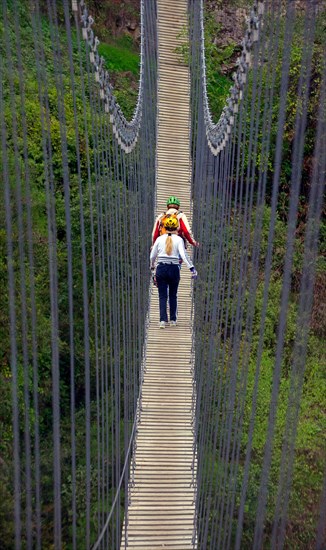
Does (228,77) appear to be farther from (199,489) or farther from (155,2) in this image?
(199,489)

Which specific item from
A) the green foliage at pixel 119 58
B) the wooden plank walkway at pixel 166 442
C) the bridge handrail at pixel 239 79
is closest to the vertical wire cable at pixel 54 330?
the wooden plank walkway at pixel 166 442

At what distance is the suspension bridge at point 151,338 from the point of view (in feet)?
7.06

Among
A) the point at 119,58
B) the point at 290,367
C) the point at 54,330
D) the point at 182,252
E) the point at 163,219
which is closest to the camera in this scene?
the point at 54,330

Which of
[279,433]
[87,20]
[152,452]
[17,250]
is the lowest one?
[279,433]

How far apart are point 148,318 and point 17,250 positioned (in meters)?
1.01

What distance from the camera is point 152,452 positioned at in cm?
320

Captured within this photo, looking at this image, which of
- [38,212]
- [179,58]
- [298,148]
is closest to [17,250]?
[38,212]

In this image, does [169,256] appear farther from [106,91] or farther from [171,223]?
[106,91]

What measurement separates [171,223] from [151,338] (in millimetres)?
811

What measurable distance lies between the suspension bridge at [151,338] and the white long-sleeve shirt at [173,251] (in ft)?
0.66

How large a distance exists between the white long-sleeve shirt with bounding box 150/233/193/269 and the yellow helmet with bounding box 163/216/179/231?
56 mm

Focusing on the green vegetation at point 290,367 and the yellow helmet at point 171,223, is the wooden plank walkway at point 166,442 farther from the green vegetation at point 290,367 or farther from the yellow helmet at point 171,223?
the yellow helmet at point 171,223

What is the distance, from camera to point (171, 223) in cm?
371

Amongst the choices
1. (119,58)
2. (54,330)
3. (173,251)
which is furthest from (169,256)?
(119,58)
